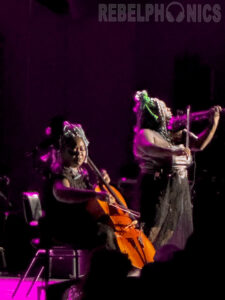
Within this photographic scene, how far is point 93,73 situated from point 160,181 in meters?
3.99

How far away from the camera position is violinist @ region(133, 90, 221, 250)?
4473mm

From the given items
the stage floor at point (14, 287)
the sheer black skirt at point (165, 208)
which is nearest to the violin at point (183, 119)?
the sheer black skirt at point (165, 208)

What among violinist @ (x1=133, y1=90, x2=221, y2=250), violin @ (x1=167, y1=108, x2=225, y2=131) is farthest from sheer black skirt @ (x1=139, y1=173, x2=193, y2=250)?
violin @ (x1=167, y1=108, x2=225, y2=131)

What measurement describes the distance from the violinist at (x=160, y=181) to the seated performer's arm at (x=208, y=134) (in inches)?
10.2

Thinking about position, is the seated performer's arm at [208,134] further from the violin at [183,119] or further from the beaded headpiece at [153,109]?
the beaded headpiece at [153,109]

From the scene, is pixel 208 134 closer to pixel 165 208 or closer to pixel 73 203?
pixel 165 208

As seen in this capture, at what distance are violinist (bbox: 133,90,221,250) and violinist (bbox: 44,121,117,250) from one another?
0.69 m

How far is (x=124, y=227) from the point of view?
3.91 metres

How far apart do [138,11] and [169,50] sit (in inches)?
31.3

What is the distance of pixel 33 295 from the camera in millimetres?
4891

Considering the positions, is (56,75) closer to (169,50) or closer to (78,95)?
(78,95)

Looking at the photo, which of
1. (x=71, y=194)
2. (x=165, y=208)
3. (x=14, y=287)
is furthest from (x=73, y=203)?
(x=14, y=287)

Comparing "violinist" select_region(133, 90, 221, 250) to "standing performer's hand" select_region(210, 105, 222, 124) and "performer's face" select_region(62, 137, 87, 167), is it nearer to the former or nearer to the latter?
"standing performer's hand" select_region(210, 105, 222, 124)

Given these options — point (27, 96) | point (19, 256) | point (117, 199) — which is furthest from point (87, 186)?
point (27, 96)
